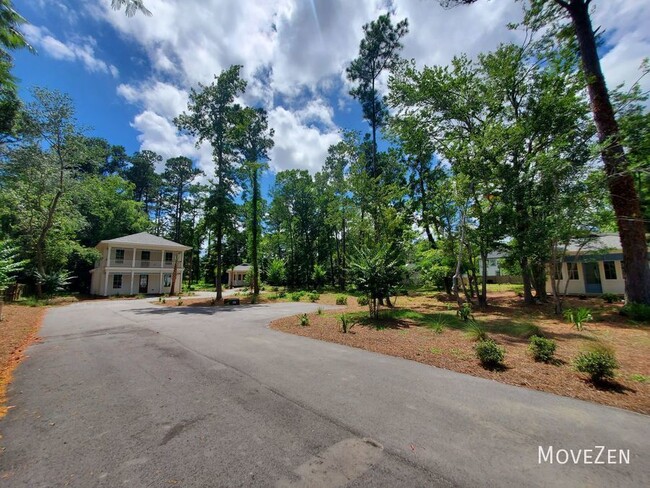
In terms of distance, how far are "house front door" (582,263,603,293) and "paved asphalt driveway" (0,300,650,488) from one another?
20.9 meters

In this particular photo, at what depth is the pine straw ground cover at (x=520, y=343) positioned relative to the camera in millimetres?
4512

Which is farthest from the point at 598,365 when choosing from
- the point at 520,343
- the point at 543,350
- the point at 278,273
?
the point at 278,273

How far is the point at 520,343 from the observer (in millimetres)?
7215

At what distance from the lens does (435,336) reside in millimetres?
8219

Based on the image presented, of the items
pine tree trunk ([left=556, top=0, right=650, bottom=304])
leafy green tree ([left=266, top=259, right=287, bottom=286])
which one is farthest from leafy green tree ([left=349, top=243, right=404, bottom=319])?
leafy green tree ([left=266, top=259, right=287, bottom=286])

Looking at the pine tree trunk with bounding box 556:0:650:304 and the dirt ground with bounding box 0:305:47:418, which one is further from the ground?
the pine tree trunk with bounding box 556:0:650:304

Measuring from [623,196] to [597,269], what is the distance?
10.7 m

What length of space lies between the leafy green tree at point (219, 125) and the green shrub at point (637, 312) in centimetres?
2266

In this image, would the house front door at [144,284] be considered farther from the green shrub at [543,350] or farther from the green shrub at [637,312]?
the green shrub at [637,312]

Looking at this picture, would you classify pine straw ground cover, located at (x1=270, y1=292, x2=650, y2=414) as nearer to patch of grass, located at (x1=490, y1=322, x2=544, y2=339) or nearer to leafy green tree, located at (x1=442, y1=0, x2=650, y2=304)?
patch of grass, located at (x1=490, y1=322, x2=544, y2=339)

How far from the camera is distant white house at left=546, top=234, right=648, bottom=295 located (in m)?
17.2

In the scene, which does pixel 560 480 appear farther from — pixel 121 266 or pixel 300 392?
pixel 121 266

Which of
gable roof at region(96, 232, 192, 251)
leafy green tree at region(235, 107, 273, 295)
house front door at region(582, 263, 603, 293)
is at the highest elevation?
leafy green tree at region(235, 107, 273, 295)

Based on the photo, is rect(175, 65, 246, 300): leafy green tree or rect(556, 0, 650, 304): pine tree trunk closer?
rect(556, 0, 650, 304): pine tree trunk
